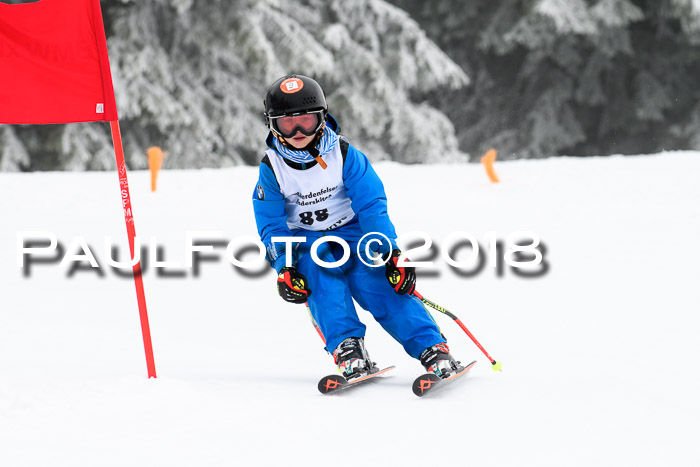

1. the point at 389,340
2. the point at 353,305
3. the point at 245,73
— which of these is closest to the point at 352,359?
the point at 353,305

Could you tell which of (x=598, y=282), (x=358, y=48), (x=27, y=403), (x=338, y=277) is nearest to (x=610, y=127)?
(x=358, y=48)

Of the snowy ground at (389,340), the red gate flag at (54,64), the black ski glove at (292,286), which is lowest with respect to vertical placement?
the snowy ground at (389,340)

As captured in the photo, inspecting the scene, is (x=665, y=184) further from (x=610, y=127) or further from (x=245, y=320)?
(x=610, y=127)

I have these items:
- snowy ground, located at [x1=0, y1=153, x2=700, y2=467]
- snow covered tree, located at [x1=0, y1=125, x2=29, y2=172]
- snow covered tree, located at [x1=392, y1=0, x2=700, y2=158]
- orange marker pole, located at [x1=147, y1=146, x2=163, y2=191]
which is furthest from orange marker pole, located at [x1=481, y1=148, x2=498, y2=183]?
snow covered tree, located at [x1=0, y1=125, x2=29, y2=172]

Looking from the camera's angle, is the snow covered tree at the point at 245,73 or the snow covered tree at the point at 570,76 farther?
the snow covered tree at the point at 570,76

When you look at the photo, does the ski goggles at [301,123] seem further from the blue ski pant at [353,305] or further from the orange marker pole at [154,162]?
the orange marker pole at [154,162]

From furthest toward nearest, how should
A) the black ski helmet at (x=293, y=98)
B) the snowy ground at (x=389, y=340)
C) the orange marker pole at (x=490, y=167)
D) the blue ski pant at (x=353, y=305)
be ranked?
1. the orange marker pole at (x=490, y=167)
2. the blue ski pant at (x=353, y=305)
3. the black ski helmet at (x=293, y=98)
4. the snowy ground at (x=389, y=340)

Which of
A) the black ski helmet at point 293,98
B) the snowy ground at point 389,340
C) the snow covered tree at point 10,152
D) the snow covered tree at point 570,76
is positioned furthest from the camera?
the snow covered tree at point 570,76

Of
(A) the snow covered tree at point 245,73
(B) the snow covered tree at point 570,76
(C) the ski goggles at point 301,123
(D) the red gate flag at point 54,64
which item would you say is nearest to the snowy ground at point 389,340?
(D) the red gate flag at point 54,64

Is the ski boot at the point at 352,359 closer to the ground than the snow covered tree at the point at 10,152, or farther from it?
closer to the ground

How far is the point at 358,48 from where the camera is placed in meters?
13.8

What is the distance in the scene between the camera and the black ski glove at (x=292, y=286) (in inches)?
143

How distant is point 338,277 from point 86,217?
14.2 feet

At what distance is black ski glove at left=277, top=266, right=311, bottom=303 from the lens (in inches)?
143
